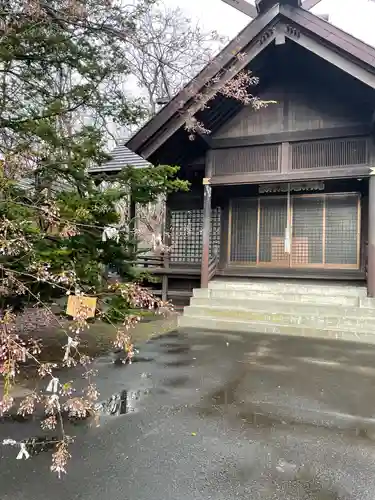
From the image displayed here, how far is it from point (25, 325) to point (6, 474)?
5397 mm

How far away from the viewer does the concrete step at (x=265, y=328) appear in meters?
7.38

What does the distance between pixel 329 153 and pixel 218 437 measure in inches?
308

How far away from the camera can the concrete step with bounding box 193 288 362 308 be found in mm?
8617

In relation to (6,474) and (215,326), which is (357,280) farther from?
(6,474)

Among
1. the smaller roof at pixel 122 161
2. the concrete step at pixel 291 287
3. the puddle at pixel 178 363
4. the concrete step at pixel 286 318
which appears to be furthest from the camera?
the smaller roof at pixel 122 161

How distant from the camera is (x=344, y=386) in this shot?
15.1 feet

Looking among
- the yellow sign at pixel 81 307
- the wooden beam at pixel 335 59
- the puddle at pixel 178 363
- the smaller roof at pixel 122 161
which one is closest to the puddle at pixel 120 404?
the puddle at pixel 178 363

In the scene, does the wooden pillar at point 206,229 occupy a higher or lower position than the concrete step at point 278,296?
higher

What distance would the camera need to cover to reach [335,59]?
8117mm

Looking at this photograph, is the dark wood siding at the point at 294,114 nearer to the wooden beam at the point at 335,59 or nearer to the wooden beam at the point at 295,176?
the wooden beam at the point at 295,176

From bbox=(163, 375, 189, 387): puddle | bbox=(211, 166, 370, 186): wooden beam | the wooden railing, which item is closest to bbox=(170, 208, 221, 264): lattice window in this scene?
the wooden railing

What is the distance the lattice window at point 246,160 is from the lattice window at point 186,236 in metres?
2.10

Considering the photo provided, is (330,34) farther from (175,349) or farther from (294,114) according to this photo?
(175,349)

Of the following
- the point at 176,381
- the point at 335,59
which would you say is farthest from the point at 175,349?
the point at 335,59
